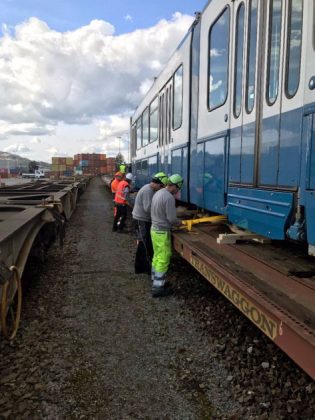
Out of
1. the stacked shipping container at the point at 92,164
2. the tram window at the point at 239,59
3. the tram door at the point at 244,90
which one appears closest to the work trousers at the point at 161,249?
the tram door at the point at 244,90

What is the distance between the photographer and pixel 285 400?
9.96 feet

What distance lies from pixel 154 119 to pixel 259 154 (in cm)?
636

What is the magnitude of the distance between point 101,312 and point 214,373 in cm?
190

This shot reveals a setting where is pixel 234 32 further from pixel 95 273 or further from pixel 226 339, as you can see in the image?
pixel 95 273

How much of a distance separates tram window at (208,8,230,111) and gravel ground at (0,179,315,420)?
2.59 metres

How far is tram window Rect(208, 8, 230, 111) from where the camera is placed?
4.77m

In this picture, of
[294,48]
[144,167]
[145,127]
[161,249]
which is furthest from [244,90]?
[144,167]

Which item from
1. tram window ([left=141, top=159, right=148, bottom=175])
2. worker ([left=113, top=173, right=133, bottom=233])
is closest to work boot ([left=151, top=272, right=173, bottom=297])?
worker ([left=113, top=173, right=133, bottom=233])

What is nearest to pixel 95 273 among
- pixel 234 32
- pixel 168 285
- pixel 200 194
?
pixel 168 285

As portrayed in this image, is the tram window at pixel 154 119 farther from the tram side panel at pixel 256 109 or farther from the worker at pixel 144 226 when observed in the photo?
the tram side panel at pixel 256 109

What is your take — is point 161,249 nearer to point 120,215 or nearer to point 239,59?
point 239,59

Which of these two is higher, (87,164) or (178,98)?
(178,98)

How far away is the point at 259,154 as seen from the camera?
3982 millimetres

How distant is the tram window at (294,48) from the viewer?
3268mm
